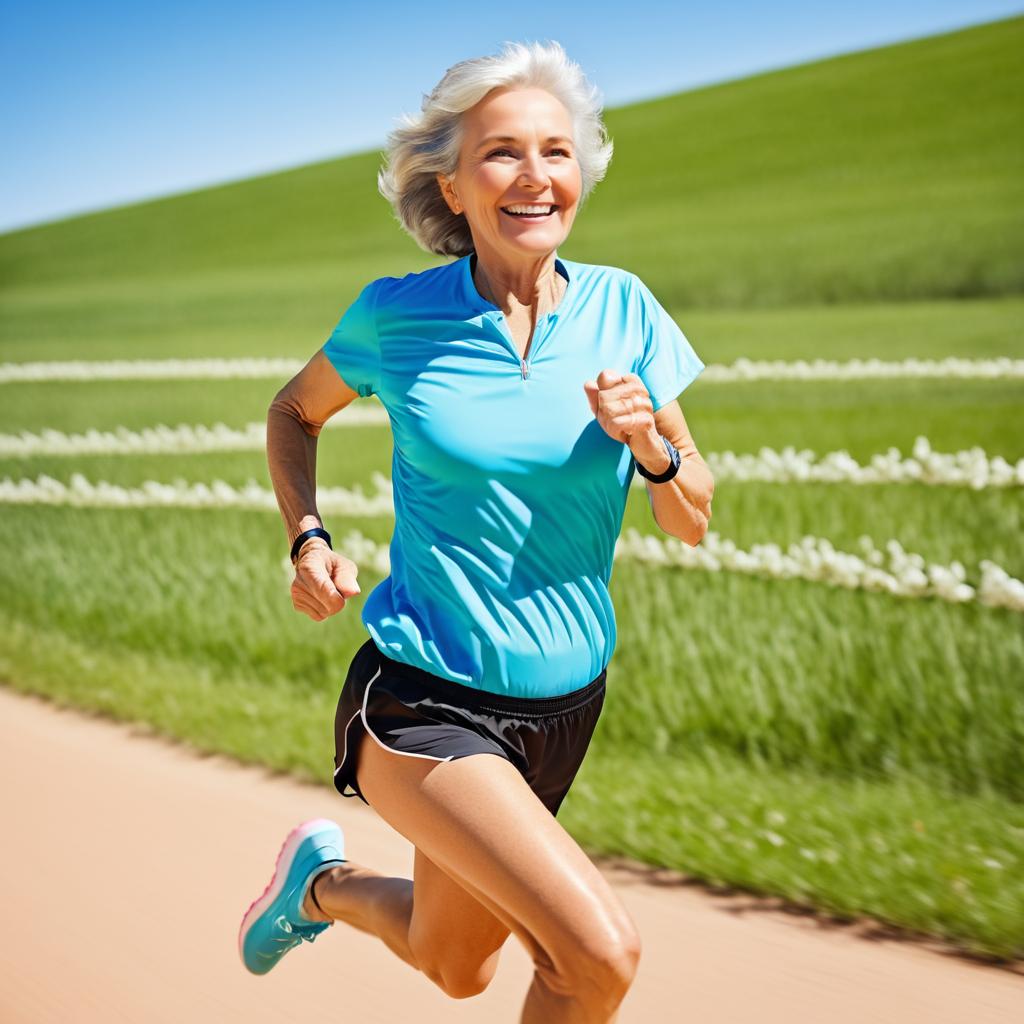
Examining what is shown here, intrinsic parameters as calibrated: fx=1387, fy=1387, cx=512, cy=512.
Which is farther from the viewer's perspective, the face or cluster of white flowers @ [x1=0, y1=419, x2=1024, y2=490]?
cluster of white flowers @ [x1=0, y1=419, x2=1024, y2=490]

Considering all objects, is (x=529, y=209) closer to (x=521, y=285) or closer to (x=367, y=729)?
(x=521, y=285)

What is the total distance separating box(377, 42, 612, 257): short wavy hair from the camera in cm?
321

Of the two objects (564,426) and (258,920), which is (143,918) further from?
(564,426)

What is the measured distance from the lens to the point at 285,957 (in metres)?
4.65

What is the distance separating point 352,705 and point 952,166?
128 ft

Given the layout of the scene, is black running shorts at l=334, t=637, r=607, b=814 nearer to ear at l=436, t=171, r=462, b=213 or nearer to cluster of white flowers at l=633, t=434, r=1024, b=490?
ear at l=436, t=171, r=462, b=213

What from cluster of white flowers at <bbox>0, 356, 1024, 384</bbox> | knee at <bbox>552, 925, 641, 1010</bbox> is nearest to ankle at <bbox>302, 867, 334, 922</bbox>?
knee at <bbox>552, 925, 641, 1010</bbox>

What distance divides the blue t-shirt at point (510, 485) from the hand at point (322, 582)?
9 centimetres

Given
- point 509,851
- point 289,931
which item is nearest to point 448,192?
point 509,851

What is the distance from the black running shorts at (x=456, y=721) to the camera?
311 cm

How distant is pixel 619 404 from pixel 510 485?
0.36 meters

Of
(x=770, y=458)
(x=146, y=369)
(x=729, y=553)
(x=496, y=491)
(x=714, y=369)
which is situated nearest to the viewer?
(x=496, y=491)

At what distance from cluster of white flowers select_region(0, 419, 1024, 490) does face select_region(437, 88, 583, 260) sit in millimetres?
6320

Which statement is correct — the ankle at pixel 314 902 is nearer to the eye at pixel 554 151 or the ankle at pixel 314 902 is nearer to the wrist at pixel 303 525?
the wrist at pixel 303 525
